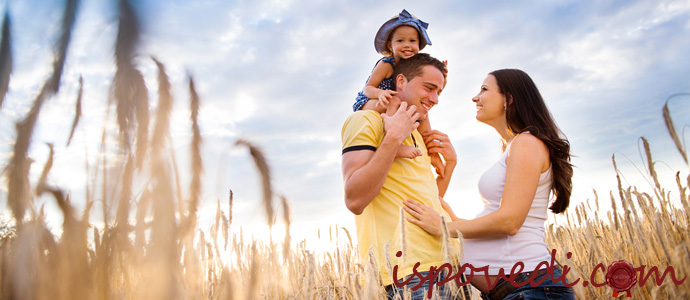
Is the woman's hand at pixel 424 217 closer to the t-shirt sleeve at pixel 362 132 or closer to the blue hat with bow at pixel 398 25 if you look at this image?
the t-shirt sleeve at pixel 362 132

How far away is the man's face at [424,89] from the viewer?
261 centimetres

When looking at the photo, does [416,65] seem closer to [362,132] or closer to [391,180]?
[362,132]

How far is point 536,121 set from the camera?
2516 millimetres

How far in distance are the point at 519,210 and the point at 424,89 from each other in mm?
907

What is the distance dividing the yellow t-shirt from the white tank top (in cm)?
15

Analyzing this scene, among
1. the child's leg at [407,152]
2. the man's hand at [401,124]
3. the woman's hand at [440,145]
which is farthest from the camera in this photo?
the woman's hand at [440,145]

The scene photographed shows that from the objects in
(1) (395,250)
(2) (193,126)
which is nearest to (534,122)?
(1) (395,250)

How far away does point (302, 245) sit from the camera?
3.73 metres

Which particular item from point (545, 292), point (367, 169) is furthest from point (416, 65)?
point (545, 292)

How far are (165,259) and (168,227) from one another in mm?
50

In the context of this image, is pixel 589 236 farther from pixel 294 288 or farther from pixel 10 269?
pixel 10 269

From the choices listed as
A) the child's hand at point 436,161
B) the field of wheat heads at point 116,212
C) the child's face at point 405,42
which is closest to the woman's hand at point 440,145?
the child's hand at point 436,161

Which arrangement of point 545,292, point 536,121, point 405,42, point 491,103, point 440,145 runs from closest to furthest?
point 545,292
point 536,121
point 491,103
point 440,145
point 405,42

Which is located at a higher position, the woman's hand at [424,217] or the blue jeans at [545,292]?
the woman's hand at [424,217]
